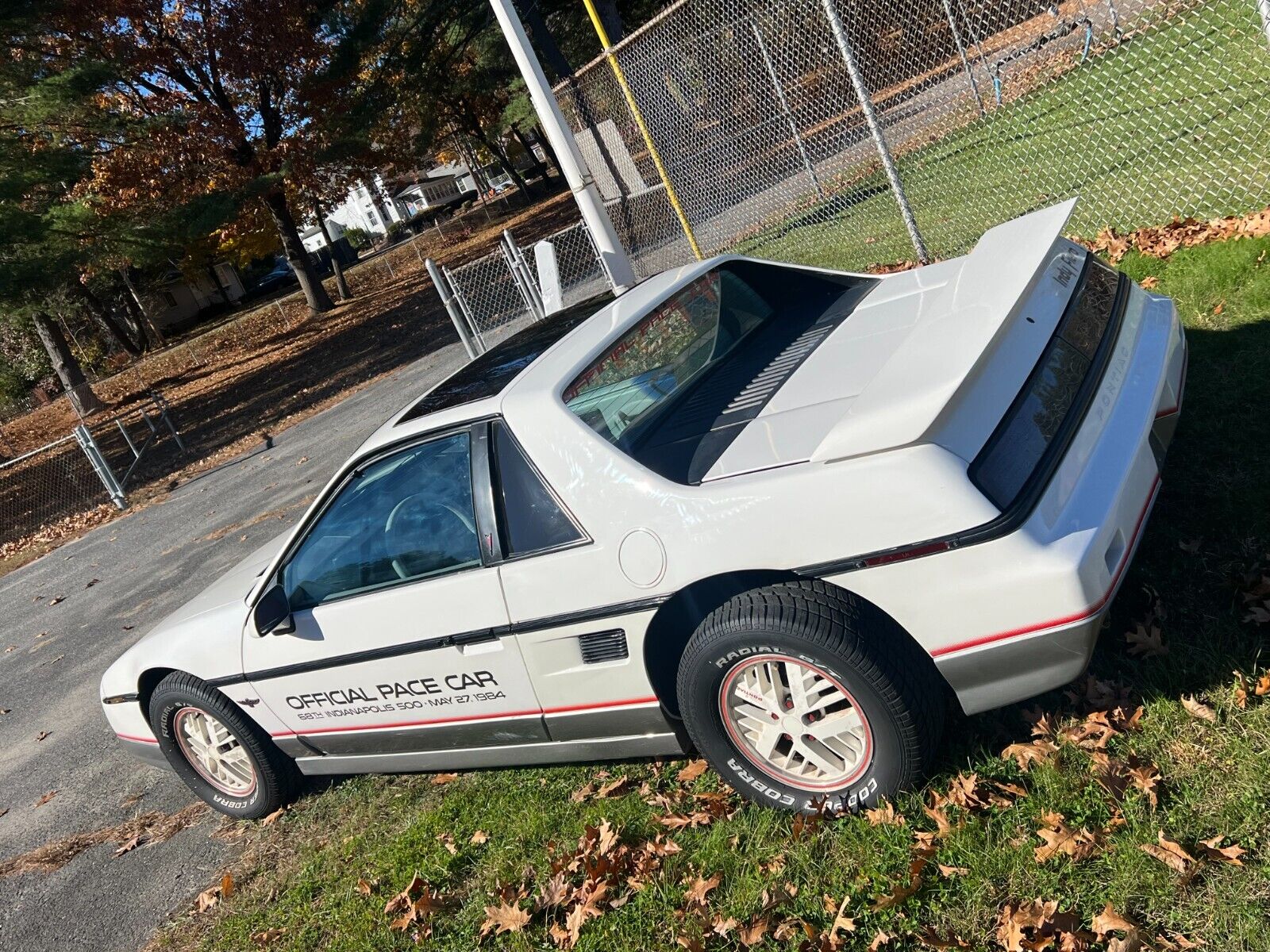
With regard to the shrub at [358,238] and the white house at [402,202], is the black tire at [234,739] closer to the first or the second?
the shrub at [358,238]

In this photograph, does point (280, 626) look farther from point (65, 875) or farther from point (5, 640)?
point (5, 640)

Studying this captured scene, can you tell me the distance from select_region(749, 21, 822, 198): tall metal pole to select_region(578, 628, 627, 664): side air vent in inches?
307

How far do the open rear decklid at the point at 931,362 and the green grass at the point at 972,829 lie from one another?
3.35ft

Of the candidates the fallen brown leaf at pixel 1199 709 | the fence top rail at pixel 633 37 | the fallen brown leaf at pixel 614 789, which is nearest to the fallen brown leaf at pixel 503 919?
the fallen brown leaf at pixel 614 789

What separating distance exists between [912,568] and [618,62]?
A: 26.6 feet

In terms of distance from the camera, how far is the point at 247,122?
2822cm

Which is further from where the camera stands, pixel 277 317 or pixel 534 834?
pixel 277 317

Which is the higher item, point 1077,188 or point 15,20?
point 15,20

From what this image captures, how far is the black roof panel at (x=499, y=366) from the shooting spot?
3.81 meters

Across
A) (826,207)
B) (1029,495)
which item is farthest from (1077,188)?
(1029,495)

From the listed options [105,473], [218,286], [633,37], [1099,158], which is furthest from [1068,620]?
[218,286]

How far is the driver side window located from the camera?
3658mm

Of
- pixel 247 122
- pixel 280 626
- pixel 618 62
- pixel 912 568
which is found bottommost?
pixel 912 568

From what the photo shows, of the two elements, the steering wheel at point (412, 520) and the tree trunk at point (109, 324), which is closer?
the steering wheel at point (412, 520)
